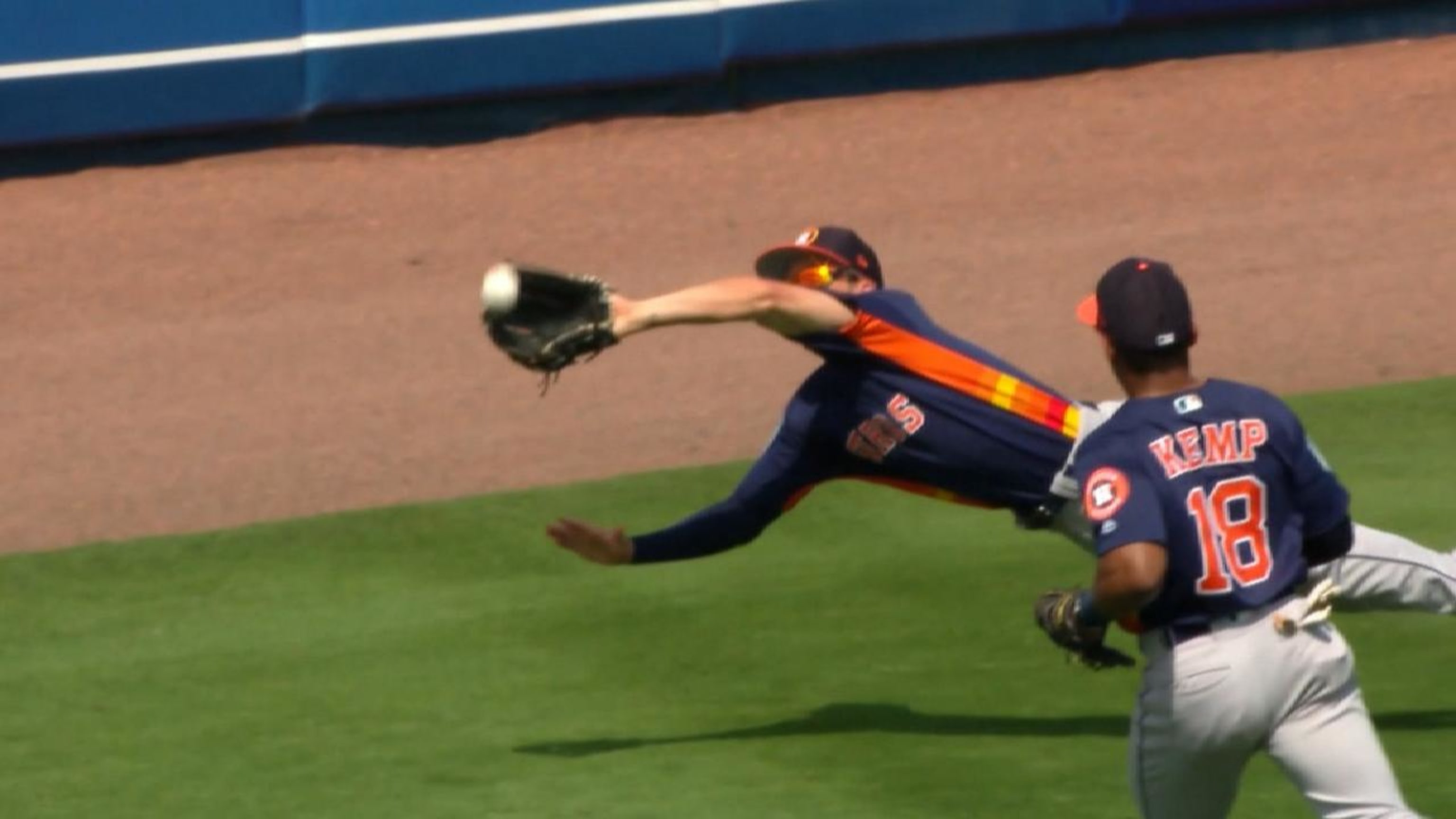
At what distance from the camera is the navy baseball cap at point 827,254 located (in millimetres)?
6848

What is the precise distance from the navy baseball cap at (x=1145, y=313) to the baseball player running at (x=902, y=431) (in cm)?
162

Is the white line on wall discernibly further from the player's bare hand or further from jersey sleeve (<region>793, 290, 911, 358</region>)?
jersey sleeve (<region>793, 290, 911, 358</region>)

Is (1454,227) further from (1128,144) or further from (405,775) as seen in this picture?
(405,775)

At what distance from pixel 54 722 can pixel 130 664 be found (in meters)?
0.51

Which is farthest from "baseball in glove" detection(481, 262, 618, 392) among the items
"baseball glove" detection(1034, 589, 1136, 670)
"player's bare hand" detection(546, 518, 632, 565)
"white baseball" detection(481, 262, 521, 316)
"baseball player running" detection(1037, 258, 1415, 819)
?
"baseball player running" detection(1037, 258, 1415, 819)

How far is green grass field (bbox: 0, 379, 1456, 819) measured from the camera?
6.66 metres

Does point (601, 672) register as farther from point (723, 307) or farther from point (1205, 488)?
point (1205, 488)

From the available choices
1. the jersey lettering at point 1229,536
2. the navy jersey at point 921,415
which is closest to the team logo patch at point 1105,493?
the jersey lettering at point 1229,536

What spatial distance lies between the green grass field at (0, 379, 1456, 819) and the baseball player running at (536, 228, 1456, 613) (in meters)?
0.55

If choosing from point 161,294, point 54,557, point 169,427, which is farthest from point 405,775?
point 161,294

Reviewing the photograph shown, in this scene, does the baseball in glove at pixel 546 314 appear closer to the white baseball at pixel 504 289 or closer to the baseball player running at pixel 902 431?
the white baseball at pixel 504 289

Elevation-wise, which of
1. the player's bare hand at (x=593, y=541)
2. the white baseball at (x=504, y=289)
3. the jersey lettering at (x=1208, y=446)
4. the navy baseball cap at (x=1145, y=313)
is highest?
the navy baseball cap at (x=1145, y=313)

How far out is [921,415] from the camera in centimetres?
677

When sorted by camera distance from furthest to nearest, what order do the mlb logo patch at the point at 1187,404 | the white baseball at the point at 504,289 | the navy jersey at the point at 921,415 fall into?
the navy jersey at the point at 921,415 < the white baseball at the point at 504,289 < the mlb logo patch at the point at 1187,404
